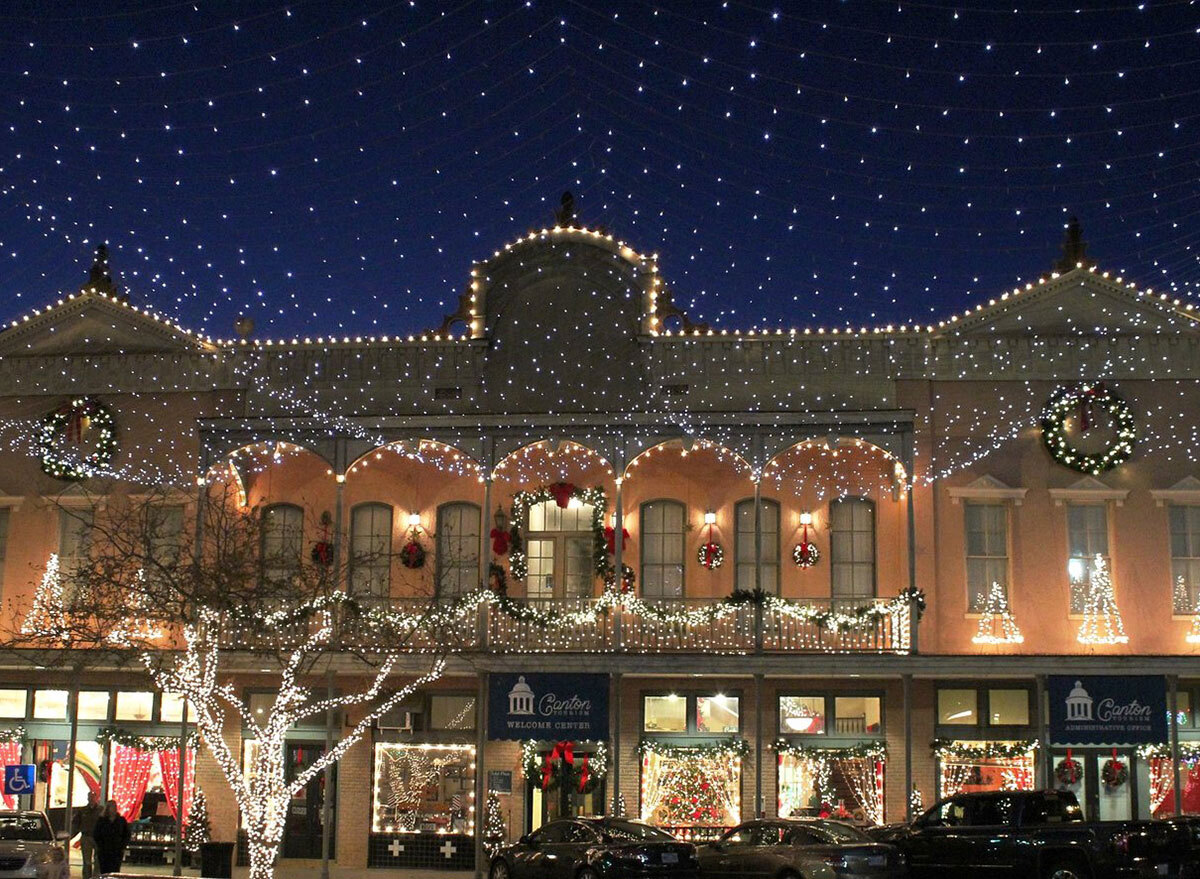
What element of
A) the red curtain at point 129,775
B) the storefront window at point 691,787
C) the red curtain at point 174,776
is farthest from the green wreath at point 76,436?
the storefront window at point 691,787

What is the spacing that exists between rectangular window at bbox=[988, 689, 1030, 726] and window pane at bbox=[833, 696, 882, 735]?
1941mm

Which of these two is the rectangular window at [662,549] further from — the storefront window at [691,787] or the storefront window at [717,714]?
the storefront window at [691,787]

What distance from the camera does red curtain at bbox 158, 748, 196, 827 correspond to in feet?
90.3

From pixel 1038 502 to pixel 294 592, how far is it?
1277 centimetres

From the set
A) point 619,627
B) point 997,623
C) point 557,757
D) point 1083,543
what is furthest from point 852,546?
point 557,757

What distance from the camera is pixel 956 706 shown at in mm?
26734

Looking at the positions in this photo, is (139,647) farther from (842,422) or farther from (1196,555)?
(1196,555)

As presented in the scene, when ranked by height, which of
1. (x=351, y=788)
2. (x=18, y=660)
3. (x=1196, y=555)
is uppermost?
(x=1196, y=555)

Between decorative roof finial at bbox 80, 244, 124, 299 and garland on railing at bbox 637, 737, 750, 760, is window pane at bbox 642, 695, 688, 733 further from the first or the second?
decorative roof finial at bbox 80, 244, 124, 299

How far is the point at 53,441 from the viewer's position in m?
29.4

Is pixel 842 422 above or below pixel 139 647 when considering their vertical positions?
above

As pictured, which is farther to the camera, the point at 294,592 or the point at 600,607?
the point at 600,607

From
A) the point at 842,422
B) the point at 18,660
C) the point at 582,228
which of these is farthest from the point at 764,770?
the point at 18,660

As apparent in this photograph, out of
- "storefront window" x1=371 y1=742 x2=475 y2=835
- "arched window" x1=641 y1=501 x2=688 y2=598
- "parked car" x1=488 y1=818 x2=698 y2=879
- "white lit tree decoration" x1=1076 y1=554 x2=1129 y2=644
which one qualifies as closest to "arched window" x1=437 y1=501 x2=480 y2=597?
"storefront window" x1=371 y1=742 x2=475 y2=835
